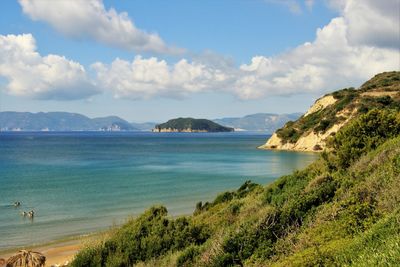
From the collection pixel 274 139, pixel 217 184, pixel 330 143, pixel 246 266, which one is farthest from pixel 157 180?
pixel 274 139

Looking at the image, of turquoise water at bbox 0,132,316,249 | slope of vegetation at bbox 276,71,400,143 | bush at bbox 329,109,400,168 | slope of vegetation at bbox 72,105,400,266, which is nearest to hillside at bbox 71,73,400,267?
slope of vegetation at bbox 72,105,400,266

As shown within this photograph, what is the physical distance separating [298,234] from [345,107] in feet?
323

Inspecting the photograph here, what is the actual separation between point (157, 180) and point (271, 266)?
43.9 m

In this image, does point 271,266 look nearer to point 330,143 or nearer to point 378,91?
point 330,143

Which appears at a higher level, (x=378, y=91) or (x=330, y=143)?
(x=378, y=91)

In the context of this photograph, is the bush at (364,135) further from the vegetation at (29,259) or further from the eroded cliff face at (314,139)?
the eroded cliff face at (314,139)

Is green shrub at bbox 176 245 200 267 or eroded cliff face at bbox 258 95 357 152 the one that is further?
eroded cliff face at bbox 258 95 357 152

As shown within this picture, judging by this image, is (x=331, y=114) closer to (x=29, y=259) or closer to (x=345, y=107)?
(x=345, y=107)

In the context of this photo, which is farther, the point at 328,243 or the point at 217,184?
the point at 217,184

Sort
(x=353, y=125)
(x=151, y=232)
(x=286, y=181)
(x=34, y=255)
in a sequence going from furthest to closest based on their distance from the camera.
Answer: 1. (x=353, y=125)
2. (x=286, y=181)
3. (x=34, y=255)
4. (x=151, y=232)

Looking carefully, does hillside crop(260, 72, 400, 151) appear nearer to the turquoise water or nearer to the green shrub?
the turquoise water

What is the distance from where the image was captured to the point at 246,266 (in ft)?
33.2

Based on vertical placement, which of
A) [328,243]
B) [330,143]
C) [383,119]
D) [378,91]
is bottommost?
[328,243]

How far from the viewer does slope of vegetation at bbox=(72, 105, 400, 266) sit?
787cm
